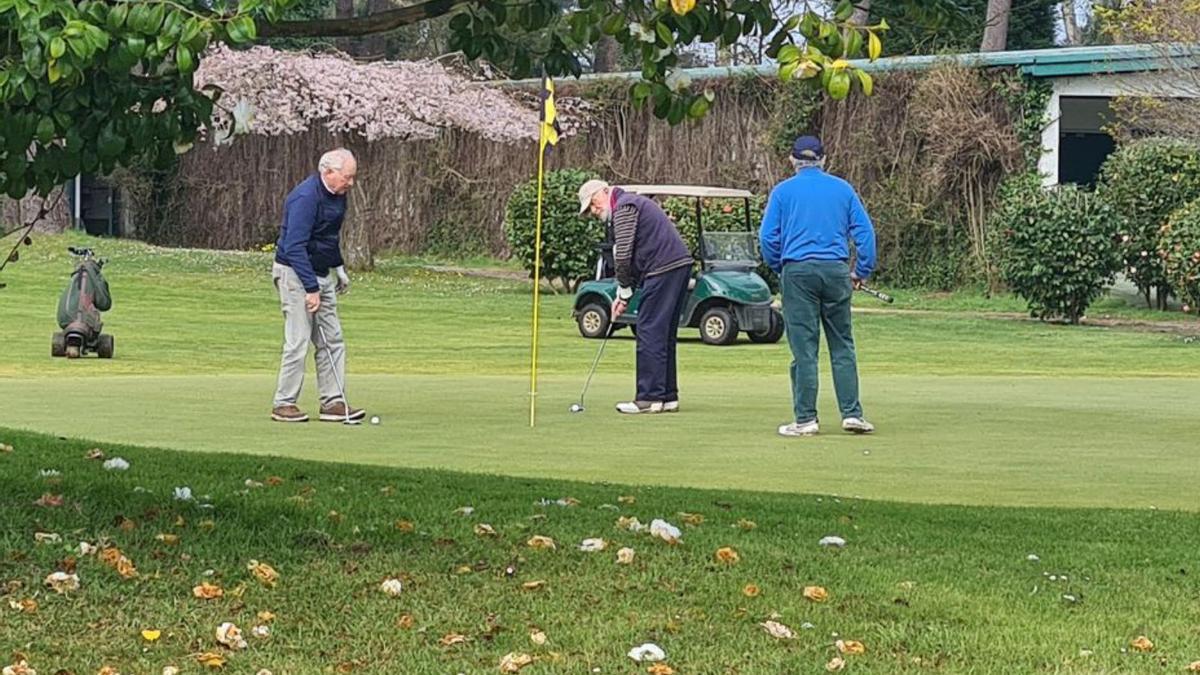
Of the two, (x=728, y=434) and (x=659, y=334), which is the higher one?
(x=659, y=334)

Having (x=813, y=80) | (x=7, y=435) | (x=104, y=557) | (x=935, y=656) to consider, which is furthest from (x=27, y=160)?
(x=7, y=435)

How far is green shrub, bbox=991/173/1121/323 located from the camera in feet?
78.5

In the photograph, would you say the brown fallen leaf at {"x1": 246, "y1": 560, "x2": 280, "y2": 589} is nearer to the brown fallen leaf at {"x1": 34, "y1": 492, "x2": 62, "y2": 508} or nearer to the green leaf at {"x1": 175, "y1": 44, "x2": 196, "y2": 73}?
the brown fallen leaf at {"x1": 34, "y1": 492, "x2": 62, "y2": 508}

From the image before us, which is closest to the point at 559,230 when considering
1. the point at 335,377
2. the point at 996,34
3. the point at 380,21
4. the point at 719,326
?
the point at 719,326

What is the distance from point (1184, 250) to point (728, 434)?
14007mm

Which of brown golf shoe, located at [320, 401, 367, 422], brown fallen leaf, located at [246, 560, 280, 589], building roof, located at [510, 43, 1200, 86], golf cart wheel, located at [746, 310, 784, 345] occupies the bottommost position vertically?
golf cart wheel, located at [746, 310, 784, 345]

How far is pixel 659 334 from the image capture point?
12555 millimetres

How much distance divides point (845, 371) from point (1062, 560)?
4.75 metres

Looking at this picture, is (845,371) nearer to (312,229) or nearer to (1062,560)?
(312,229)

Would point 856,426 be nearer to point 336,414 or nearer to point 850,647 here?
point 336,414

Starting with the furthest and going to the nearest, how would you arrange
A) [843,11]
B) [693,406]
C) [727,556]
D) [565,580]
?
1. [693,406]
2. [727,556]
3. [565,580]
4. [843,11]

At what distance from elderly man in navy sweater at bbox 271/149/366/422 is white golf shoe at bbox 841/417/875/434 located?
9.87ft

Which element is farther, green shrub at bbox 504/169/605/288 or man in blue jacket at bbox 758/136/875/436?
green shrub at bbox 504/169/605/288

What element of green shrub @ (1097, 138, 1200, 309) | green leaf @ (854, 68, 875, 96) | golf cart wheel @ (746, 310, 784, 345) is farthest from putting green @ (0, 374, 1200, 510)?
green shrub @ (1097, 138, 1200, 309)
